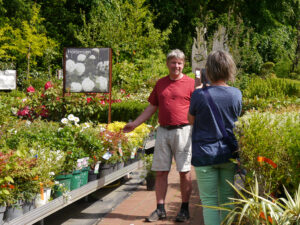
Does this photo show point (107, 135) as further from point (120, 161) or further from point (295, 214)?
point (295, 214)

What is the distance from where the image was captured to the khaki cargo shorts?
15.0 feet

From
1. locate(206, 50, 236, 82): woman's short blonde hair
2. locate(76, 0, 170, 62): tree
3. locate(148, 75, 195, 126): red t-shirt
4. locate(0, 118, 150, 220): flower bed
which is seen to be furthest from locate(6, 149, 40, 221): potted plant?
locate(76, 0, 170, 62): tree

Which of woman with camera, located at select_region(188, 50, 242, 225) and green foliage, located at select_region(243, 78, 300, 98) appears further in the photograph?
green foliage, located at select_region(243, 78, 300, 98)

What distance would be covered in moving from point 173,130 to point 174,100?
344 mm

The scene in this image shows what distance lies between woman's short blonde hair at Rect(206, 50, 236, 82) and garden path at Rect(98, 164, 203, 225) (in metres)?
1.73

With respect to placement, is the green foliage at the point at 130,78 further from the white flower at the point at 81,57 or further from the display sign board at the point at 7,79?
the white flower at the point at 81,57

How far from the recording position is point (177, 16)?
1044 inches

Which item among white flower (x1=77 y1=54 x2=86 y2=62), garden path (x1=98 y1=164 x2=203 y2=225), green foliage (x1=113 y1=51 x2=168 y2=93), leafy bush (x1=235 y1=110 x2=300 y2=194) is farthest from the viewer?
green foliage (x1=113 y1=51 x2=168 y2=93)

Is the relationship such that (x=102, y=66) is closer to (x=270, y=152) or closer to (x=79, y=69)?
(x=79, y=69)

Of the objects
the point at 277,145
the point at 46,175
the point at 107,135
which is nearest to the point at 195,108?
the point at 277,145

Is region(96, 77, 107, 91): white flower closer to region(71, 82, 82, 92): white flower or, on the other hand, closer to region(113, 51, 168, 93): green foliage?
region(71, 82, 82, 92): white flower

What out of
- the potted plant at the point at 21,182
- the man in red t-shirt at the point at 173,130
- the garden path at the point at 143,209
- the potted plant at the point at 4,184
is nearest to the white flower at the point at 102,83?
the garden path at the point at 143,209

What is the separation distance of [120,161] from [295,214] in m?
3.39

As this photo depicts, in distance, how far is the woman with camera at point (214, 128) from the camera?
10.2ft
